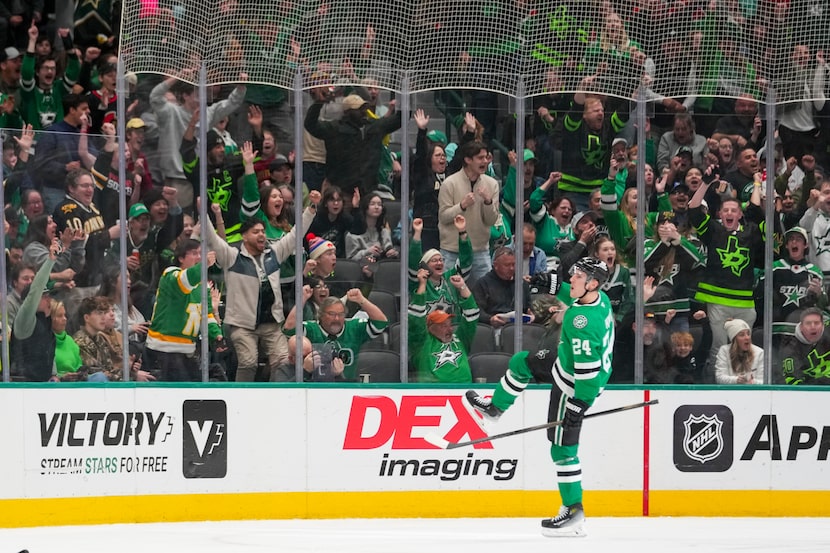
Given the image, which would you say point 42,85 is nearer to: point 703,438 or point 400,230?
point 400,230

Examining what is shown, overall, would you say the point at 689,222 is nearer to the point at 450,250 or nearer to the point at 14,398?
the point at 450,250

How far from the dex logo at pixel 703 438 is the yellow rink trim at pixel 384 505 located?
0.65ft

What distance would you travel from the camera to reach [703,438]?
9.34m

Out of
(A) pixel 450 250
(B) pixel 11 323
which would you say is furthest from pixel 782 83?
(B) pixel 11 323

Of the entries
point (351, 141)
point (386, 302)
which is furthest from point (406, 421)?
point (351, 141)

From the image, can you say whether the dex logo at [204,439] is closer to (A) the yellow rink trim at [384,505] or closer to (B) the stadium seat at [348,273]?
(A) the yellow rink trim at [384,505]

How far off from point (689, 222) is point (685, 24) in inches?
55.2

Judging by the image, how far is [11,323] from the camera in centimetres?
858

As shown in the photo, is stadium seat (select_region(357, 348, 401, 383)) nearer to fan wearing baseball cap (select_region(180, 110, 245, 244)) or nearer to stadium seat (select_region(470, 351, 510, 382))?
stadium seat (select_region(470, 351, 510, 382))

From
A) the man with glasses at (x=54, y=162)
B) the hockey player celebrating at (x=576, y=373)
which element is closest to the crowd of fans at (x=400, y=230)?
the man with glasses at (x=54, y=162)

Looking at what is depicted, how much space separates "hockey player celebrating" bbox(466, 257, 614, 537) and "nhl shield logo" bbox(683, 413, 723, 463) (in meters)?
0.95

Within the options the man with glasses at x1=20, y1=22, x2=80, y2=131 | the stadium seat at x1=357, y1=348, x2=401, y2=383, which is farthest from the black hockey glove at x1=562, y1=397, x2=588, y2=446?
the man with glasses at x1=20, y1=22, x2=80, y2=131

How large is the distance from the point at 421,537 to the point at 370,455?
888 mm

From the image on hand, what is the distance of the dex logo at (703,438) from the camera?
9.32 meters
